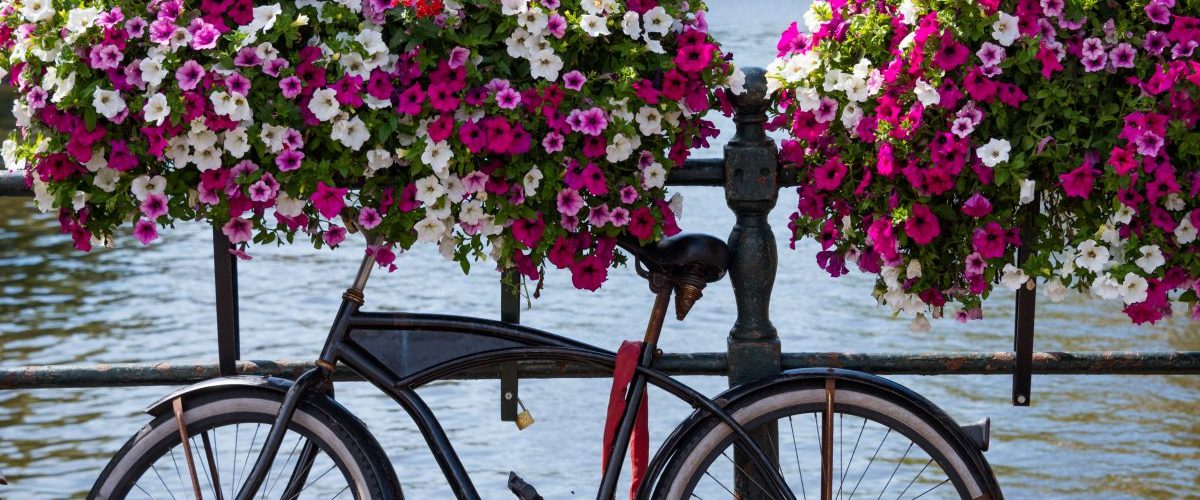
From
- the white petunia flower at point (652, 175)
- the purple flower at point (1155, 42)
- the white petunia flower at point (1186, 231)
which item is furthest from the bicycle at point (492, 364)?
the purple flower at point (1155, 42)

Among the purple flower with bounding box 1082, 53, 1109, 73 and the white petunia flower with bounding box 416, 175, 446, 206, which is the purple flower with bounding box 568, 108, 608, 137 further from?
the purple flower with bounding box 1082, 53, 1109, 73

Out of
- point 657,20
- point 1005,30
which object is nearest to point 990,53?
point 1005,30

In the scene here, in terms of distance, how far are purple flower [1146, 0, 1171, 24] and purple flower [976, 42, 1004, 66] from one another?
0.23 m

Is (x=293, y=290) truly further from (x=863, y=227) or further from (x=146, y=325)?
(x=863, y=227)

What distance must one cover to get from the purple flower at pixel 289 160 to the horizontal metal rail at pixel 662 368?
46 centimetres

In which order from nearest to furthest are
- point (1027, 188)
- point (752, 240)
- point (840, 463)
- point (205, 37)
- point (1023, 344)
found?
1. point (205, 37)
2. point (1027, 188)
3. point (752, 240)
4. point (1023, 344)
5. point (840, 463)

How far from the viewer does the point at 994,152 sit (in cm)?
247

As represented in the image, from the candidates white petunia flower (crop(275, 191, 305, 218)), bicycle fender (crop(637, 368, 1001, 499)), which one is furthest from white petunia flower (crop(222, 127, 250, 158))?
bicycle fender (crop(637, 368, 1001, 499))

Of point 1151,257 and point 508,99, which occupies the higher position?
point 508,99

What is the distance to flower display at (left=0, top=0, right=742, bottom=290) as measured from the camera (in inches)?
94.4

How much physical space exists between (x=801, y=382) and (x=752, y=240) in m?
0.29

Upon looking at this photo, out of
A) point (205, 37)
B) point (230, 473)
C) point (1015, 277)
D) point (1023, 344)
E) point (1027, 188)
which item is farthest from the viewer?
point (230, 473)

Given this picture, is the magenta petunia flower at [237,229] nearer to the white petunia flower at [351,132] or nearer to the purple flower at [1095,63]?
the white petunia flower at [351,132]

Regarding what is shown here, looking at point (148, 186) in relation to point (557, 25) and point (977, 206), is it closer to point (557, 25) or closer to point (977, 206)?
point (557, 25)
